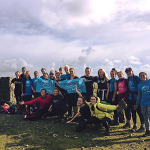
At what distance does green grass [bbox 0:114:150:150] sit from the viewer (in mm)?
6441

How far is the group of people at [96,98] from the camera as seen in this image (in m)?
7.73

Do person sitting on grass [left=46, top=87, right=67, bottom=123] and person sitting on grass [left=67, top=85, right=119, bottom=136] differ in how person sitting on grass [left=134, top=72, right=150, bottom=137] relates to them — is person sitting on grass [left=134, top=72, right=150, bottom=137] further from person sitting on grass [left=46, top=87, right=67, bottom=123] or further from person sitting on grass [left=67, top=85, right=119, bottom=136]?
person sitting on grass [left=46, top=87, right=67, bottom=123]

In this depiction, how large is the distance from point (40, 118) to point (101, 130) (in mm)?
3945

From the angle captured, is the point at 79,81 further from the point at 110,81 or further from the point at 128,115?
the point at 128,115

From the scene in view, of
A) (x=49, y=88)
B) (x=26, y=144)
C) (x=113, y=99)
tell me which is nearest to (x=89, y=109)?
(x=113, y=99)

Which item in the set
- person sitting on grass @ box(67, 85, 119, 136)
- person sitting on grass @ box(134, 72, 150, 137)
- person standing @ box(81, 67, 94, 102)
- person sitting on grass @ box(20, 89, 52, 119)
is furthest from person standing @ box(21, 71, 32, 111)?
person sitting on grass @ box(134, 72, 150, 137)

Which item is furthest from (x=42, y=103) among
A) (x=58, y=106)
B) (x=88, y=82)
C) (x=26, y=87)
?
(x=88, y=82)

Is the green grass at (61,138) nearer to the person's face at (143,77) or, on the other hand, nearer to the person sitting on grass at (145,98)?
the person sitting on grass at (145,98)

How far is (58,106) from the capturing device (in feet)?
31.5

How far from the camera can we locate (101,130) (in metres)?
8.27

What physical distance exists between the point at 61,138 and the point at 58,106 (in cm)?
261

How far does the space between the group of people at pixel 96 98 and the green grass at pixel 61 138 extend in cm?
46

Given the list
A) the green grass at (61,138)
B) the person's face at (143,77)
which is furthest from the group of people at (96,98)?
the green grass at (61,138)

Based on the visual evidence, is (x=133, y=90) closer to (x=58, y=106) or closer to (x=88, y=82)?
(x=88, y=82)
